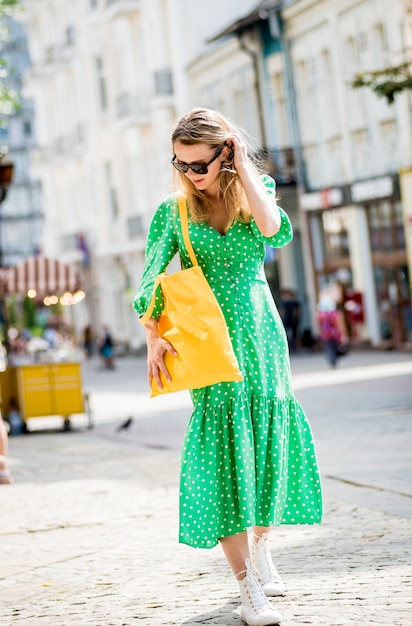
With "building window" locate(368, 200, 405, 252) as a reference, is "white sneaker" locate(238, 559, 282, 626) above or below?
below

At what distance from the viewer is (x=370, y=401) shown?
1825 cm

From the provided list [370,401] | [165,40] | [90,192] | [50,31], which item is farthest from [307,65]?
[50,31]

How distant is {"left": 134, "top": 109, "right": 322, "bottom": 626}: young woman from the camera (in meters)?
5.55

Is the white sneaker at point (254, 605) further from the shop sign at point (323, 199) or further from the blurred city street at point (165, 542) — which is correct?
the shop sign at point (323, 199)

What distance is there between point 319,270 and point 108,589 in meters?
30.5

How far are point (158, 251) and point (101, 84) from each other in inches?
1980

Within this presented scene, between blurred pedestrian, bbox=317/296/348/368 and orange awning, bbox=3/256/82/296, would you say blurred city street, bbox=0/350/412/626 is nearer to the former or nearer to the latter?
orange awning, bbox=3/256/82/296

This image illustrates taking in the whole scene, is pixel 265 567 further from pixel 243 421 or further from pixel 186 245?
pixel 186 245

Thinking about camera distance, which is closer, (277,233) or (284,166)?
(277,233)

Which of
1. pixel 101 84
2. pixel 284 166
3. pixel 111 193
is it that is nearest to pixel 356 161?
pixel 284 166

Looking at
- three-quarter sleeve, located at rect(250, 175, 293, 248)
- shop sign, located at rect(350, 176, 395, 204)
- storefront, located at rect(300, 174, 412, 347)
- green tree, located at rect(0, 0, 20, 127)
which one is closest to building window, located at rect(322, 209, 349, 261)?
storefront, located at rect(300, 174, 412, 347)

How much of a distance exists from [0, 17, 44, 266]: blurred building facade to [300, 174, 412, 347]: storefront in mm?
73921

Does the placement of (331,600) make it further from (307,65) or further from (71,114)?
(71,114)

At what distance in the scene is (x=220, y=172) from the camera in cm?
565
